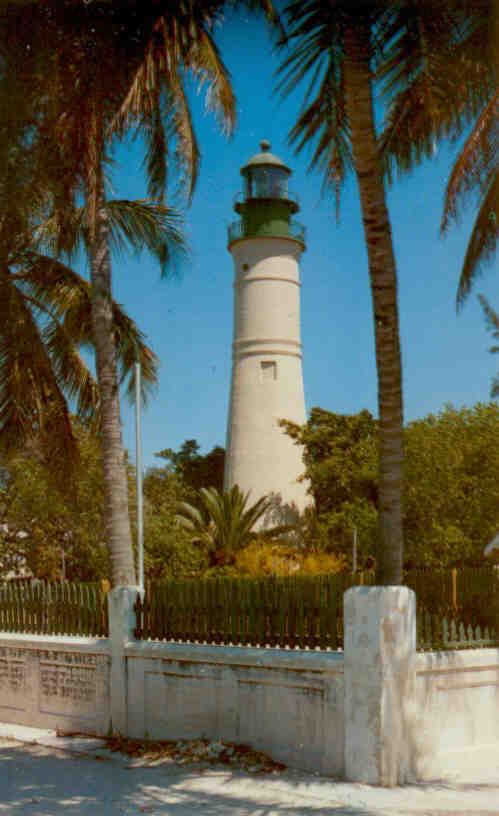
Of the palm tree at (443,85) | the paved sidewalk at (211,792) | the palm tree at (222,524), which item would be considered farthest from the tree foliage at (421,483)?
the paved sidewalk at (211,792)

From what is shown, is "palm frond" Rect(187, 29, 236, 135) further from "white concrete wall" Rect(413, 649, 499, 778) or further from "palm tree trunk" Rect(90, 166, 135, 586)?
"white concrete wall" Rect(413, 649, 499, 778)

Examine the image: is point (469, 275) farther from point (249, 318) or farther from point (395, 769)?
point (249, 318)

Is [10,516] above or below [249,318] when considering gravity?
below

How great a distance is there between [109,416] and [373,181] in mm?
5370

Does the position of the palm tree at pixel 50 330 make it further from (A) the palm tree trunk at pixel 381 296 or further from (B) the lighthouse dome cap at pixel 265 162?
(B) the lighthouse dome cap at pixel 265 162

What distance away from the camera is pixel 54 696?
12.2 m


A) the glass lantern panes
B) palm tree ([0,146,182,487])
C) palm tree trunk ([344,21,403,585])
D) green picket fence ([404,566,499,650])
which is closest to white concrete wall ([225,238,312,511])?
the glass lantern panes

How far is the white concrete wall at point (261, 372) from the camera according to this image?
119ft

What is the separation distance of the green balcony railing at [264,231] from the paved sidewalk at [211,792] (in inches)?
1107

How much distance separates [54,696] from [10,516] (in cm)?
1607

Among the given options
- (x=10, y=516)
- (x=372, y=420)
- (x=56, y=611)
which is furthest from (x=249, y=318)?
(x=56, y=611)

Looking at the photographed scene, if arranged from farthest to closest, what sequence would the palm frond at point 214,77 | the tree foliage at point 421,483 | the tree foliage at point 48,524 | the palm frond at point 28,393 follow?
1. the tree foliage at point 421,483
2. the tree foliage at point 48,524
3. the palm frond at point 28,393
4. the palm frond at point 214,77

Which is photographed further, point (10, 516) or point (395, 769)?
point (10, 516)

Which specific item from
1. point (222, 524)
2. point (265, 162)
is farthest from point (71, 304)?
point (265, 162)
